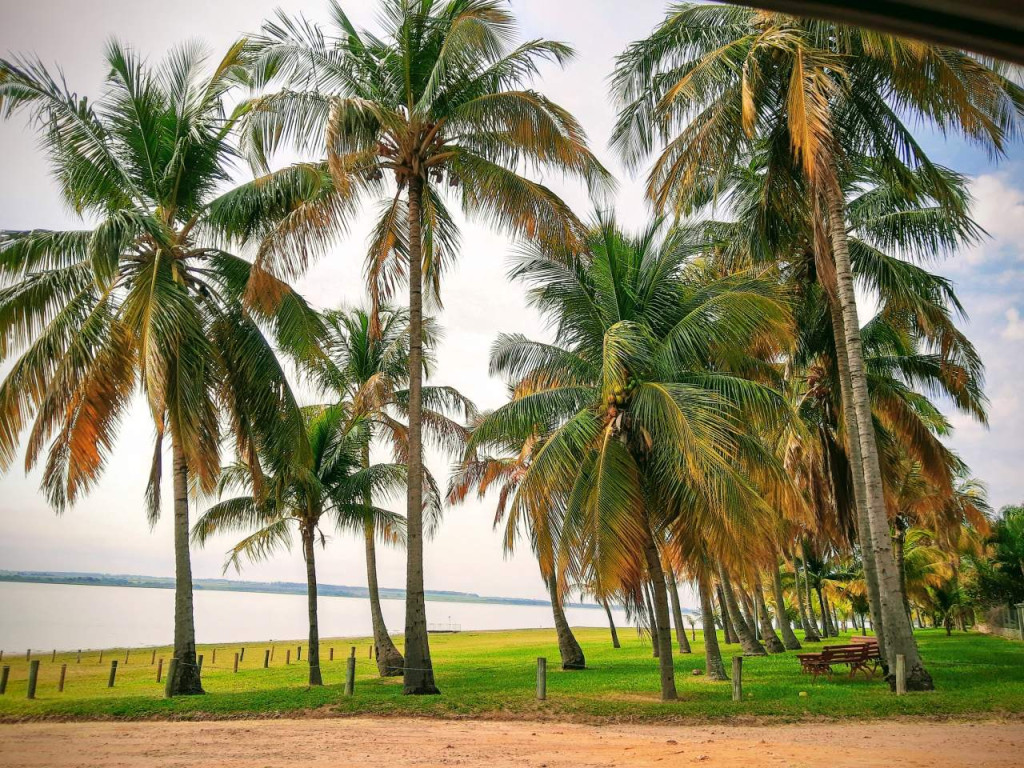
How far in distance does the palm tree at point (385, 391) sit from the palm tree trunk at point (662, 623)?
10.2m

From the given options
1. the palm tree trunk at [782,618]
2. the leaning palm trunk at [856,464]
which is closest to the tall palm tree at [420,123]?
the leaning palm trunk at [856,464]

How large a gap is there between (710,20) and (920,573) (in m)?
39.8

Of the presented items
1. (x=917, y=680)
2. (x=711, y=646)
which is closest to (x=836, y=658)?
(x=711, y=646)

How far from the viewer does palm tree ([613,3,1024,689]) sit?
42.2 ft

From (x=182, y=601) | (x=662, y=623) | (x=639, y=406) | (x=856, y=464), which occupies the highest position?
(x=639, y=406)

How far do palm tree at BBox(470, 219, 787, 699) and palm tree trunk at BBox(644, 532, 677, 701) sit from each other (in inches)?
1.2

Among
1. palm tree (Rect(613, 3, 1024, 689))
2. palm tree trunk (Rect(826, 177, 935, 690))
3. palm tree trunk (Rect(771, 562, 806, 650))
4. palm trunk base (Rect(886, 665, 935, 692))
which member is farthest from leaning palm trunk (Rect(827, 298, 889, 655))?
palm tree trunk (Rect(771, 562, 806, 650))

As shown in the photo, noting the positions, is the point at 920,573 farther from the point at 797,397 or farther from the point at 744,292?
the point at 744,292

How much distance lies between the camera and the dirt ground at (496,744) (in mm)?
8469

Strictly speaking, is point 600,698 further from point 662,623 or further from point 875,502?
point 875,502

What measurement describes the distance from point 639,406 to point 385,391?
34.6 ft

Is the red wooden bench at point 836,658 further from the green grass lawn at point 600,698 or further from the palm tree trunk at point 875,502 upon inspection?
the palm tree trunk at point 875,502

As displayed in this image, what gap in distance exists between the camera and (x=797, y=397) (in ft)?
76.1

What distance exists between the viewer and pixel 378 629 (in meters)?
22.2
